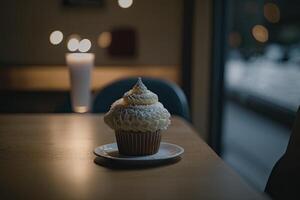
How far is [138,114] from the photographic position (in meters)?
1.37

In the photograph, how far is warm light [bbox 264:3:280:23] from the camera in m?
7.01

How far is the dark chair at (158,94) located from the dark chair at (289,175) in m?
0.78

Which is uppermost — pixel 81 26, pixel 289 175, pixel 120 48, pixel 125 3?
pixel 125 3

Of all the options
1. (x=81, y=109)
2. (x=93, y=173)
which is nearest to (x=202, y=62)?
(x=81, y=109)

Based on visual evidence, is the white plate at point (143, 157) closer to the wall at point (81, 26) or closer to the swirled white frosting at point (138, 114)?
the swirled white frosting at point (138, 114)

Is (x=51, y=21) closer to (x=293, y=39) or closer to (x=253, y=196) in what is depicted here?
(x=253, y=196)

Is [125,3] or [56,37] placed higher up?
[125,3]

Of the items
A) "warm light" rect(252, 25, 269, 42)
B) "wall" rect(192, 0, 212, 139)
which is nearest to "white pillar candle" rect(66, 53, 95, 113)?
"wall" rect(192, 0, 212, 139)

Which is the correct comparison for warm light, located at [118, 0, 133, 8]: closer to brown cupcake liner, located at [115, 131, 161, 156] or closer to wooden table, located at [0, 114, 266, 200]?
wooden table, located at [0, 114, 266, 200]

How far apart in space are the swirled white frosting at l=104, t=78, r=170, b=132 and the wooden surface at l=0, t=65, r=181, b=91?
2013 mm

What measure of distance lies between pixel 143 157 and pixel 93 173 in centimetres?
15

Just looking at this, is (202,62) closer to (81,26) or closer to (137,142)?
(81,26)

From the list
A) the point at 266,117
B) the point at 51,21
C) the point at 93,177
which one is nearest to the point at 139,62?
the point at 51,21

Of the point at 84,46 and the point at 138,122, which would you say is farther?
the point at 84,46
